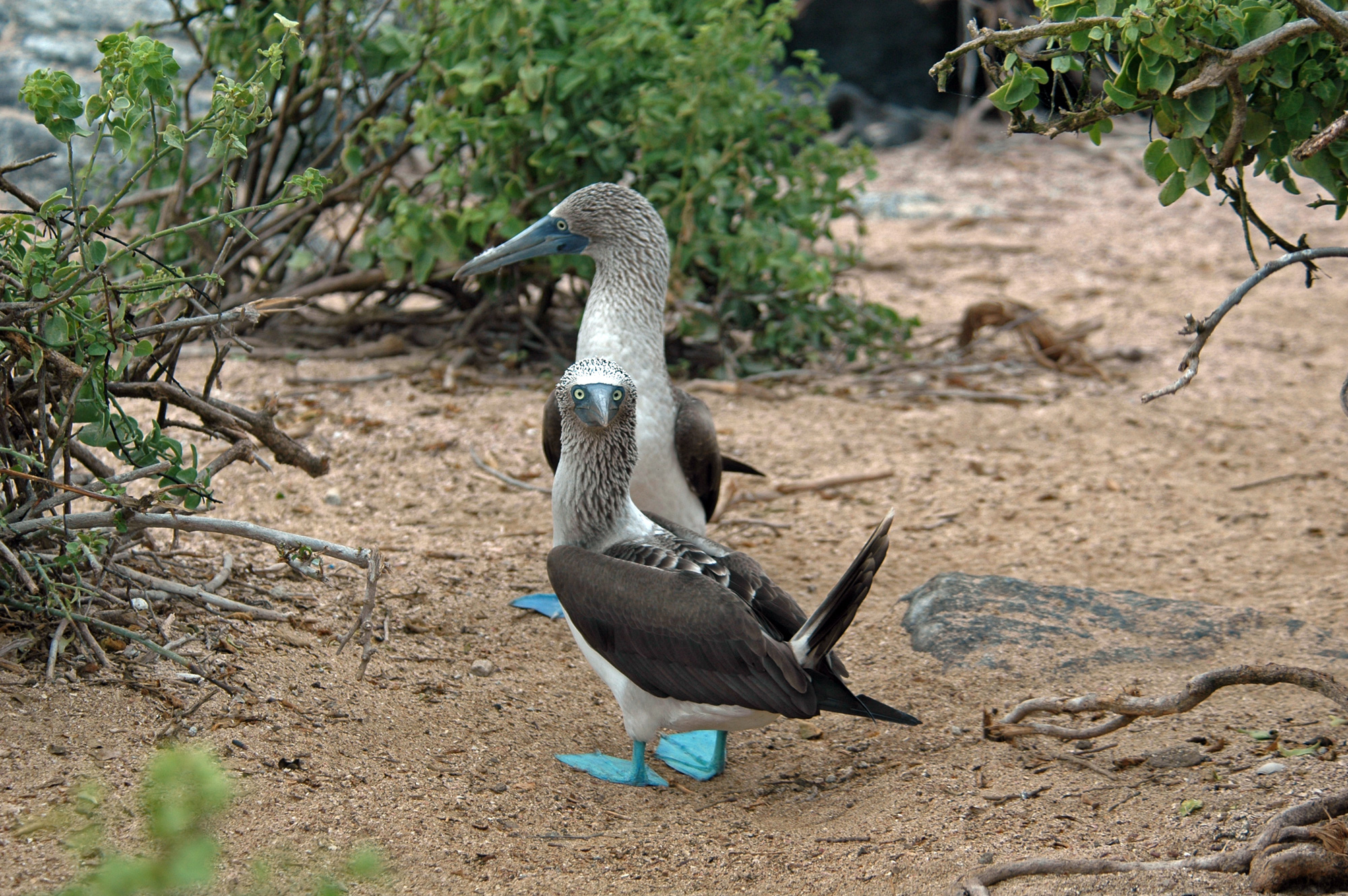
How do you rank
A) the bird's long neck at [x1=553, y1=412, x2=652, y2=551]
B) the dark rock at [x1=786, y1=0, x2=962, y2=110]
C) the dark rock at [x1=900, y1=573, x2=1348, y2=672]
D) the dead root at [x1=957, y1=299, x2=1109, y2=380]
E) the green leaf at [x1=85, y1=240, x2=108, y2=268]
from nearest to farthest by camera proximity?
the green leaf at [x1=85, y1=240, x2=108, y2=268]
the bird's long neck at [x1=553, y1=412, x2=652, y2=551]
the dark rock at [x1=900, y1=573, x2=1348, y2=672]
the dead root at [x1=957, y1=299, x2=1109, y2=380]
the dark rock at [x1=786, y1=0, x2=962, y2=110]

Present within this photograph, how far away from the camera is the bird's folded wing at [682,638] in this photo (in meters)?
2.90

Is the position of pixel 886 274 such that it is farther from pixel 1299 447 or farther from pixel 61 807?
pixel 61 807

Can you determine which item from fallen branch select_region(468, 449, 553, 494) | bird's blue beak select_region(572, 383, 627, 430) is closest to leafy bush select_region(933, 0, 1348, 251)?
bird's blue beak select_region(572, 383, 627, 430)

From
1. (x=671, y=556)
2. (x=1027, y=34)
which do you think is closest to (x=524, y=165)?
(x=671, y=556)

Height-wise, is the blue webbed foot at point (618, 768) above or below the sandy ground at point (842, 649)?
below

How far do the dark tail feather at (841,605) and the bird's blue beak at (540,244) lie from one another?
2068mm

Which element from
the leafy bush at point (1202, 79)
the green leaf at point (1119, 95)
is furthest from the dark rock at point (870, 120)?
the green leaf at point (1119, 95)

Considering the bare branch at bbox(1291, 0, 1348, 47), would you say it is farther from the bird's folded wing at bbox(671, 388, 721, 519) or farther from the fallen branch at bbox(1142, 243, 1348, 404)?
the bird's folded wing at bbox(671, 388, 721, 519)

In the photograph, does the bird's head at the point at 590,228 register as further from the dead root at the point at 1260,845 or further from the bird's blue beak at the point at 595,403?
the dead root at the point at 1260,845

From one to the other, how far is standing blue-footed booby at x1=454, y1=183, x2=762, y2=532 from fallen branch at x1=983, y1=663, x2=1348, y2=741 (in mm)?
1466

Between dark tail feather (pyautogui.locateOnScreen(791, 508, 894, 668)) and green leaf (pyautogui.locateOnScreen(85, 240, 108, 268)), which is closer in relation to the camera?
green leaf (pyautogui.locateOnScreen(85, 240, 108, 268))

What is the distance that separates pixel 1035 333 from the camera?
22.6ft

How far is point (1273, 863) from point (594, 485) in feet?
6.18

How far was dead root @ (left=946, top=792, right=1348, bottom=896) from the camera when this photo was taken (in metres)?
2.12
